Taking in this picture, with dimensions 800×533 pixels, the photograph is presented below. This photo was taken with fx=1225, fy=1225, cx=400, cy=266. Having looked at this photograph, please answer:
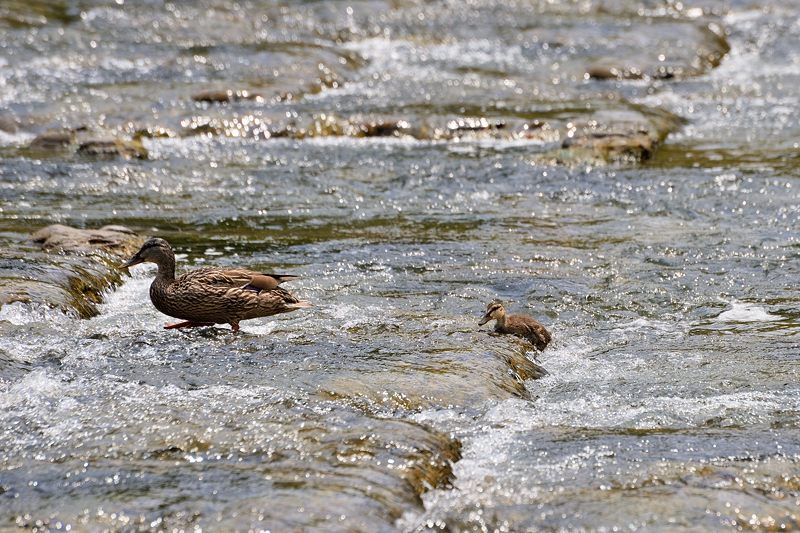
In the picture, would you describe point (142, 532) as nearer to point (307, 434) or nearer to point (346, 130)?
point (307, 434)

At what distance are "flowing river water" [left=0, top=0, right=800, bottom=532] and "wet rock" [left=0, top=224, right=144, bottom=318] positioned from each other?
0.06 metres

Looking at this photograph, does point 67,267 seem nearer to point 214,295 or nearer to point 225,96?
point 214,295

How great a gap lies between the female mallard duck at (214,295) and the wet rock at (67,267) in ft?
3.07

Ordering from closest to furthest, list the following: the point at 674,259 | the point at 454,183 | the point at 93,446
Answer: the point at 93,446 < the point at 674,259 < the point at 454,183

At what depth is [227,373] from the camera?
7590 millimetres

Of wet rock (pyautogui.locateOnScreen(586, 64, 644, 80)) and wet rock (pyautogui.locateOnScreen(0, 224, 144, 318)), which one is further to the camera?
wet rock (pyautogui.locateOnScreen(586, 64, 644, 80))

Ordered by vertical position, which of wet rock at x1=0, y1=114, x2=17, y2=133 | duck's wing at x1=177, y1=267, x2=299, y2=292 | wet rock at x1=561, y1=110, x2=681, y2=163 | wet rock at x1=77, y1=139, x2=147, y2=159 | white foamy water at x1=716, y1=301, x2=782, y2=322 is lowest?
wet rock at x1=0, y1=114, x2=17, y2=133

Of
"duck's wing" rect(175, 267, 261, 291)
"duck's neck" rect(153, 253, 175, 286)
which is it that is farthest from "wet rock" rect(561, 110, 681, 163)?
"duck's neck" rect(153, 253, 175, 286)

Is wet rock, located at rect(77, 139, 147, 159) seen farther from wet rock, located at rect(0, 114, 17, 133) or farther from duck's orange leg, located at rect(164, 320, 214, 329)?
duck's orange leg, located at rect(164, 320, 214, 329)

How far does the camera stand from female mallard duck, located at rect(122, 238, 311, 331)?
861 cm

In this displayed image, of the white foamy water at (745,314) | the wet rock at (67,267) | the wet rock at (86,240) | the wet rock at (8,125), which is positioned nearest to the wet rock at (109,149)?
the wet rock at (8,125)

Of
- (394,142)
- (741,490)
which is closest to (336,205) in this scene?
(394,142)

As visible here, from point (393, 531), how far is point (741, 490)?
5.72 ft

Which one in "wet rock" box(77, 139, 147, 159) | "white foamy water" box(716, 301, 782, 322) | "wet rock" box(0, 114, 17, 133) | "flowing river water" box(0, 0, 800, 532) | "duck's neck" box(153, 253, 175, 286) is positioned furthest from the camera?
"wet rock" box(0, 114, 17, 133)
